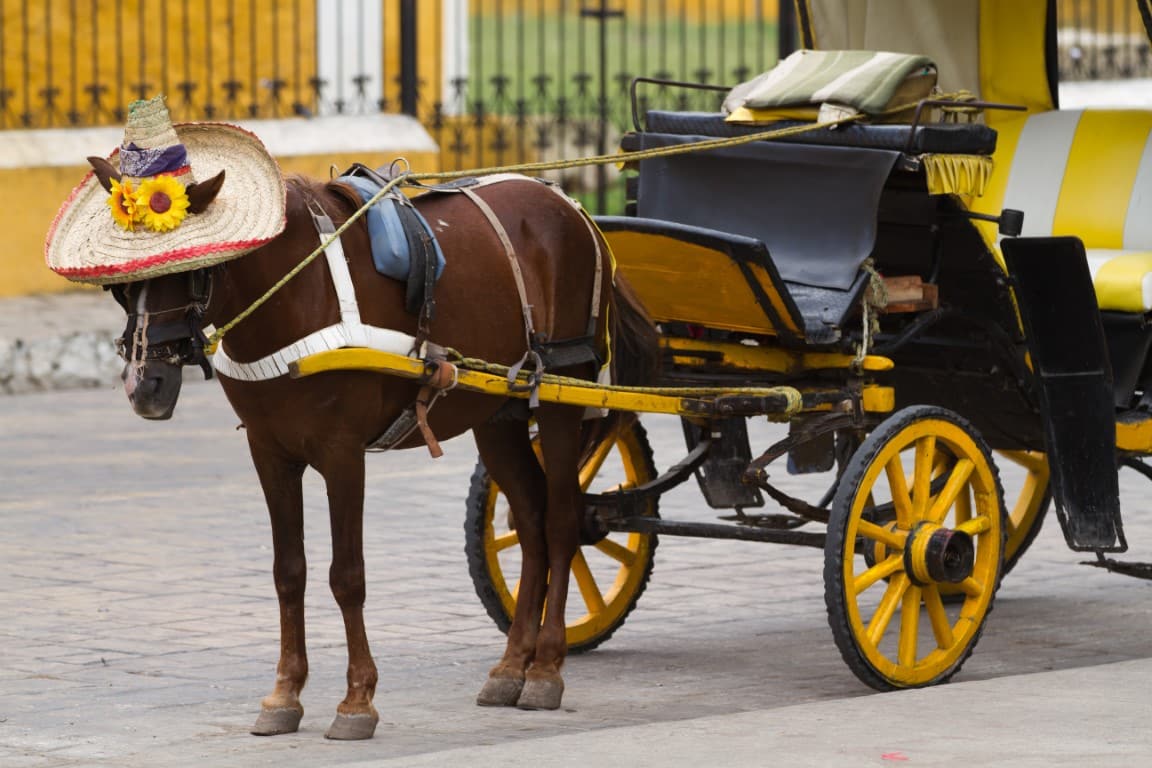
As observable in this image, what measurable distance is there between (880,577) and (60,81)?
9.91 metres

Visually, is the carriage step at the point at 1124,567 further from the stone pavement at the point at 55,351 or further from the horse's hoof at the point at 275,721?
the stone pavement at the point at 55,351

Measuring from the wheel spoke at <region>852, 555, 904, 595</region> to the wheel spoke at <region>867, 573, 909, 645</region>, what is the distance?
1.3 inches

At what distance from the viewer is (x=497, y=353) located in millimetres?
6391

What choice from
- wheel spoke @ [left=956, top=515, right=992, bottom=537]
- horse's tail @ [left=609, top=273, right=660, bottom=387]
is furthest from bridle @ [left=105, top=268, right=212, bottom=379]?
wheel spoke @ [left=956, top=515, right=992, bottom=537]

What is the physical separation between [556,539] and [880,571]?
0.97 m

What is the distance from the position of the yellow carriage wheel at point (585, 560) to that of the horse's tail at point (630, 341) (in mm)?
241

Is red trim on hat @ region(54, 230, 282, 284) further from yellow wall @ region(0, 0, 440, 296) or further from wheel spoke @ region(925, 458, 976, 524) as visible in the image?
yellow wall @ region(0, 0, 440, 296)

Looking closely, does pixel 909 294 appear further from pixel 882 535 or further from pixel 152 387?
pixel 152 387

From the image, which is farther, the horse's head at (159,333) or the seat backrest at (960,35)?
the seat backrest at (960,35)

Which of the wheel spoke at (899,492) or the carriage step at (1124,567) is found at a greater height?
the wheel spoke at (899,492)

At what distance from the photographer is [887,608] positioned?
21.9 feet

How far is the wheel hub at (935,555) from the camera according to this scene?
264 inches

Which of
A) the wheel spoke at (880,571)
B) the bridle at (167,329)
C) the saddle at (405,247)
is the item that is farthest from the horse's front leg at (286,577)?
the wheel spoke at (880,571)

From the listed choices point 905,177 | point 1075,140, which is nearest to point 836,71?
point 905,177
